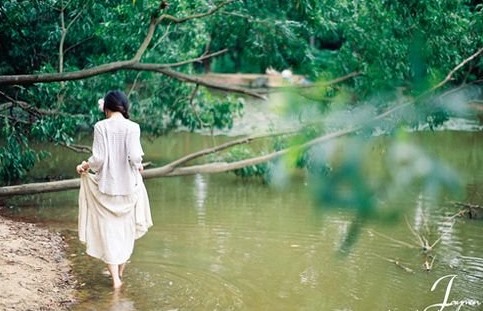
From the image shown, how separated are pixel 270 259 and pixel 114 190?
6.51ft

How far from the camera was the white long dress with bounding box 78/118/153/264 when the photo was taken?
19.1 ft

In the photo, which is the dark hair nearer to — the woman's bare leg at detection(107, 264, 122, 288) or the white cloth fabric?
the white cloth fabric

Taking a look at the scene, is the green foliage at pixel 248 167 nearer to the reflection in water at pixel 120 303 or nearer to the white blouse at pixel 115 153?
the white blouse at pixel 115 153

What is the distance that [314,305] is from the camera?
5.95 metres

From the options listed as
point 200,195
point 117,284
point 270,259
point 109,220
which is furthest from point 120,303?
point 200,195

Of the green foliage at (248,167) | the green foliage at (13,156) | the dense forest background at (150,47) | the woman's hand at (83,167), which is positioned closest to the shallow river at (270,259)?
the green foliage at (13,156)

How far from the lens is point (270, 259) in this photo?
727 cm

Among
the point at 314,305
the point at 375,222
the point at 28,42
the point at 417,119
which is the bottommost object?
the point at 314,305

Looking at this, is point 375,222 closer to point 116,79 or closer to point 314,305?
point 314,305

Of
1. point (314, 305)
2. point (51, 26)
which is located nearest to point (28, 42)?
point (51, 26)

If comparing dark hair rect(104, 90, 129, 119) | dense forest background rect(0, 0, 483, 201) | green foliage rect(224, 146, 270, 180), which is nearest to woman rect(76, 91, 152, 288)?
dark hair rect(104, 90, 129, 119)

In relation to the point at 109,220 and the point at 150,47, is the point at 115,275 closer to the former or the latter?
the point at 109,220

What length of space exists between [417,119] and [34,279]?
186 inches

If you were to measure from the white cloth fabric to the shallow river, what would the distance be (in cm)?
32
